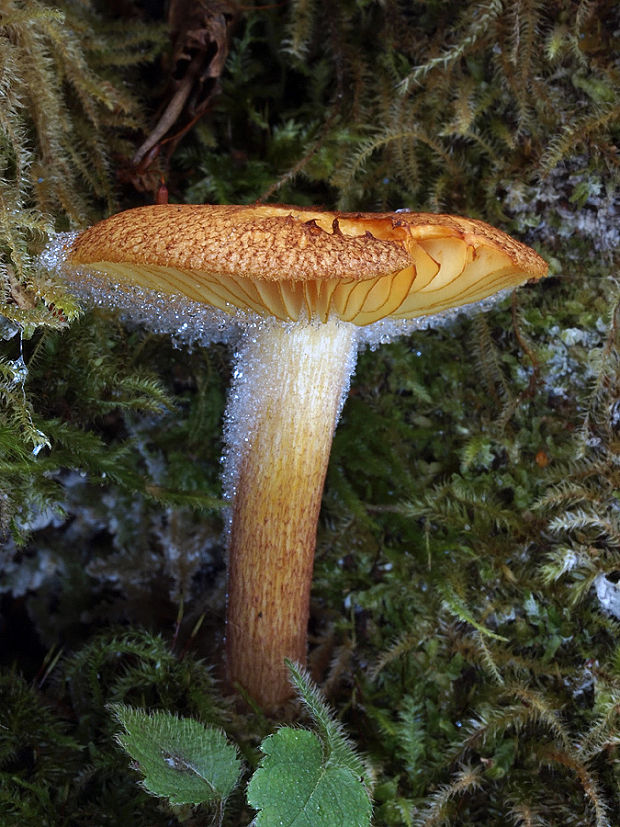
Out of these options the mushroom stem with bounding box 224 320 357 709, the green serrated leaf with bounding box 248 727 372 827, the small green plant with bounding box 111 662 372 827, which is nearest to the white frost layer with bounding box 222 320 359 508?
the mushroom stem with bounding box 224 320 357 709

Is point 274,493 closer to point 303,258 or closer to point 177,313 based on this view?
point 177,313

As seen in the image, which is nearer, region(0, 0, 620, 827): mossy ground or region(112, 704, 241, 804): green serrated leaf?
region(112, 704, 241, 804): green serrated leaf

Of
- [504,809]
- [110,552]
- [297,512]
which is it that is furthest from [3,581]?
[504,809]

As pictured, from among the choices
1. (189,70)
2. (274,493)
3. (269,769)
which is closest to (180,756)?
(269,769)

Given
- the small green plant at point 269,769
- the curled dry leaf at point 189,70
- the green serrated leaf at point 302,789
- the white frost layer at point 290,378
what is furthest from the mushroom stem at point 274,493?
the curled dry leaf at point 189,70

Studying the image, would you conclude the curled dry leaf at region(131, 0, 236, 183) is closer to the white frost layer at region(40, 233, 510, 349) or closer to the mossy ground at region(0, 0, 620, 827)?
the mossy ground at region(0, 0, 620, 827)

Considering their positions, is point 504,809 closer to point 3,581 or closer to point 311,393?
point 311,393
